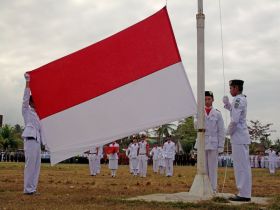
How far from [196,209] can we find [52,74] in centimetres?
356

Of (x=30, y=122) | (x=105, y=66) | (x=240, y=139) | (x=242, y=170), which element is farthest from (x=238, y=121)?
(x=30, y=122)

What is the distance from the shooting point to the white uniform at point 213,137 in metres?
9.70

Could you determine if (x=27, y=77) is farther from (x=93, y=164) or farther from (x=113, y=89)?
(x=93, y=164)

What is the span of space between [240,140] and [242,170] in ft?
1.72

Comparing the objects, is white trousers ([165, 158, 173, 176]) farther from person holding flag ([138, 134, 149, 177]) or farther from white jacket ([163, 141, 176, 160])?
person holding flag ([138, 134, 149, 177])

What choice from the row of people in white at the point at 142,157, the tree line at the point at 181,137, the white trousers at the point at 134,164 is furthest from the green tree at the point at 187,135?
the white trousers at the point at 134,164

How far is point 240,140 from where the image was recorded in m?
8.58

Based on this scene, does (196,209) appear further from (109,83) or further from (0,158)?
(0,158)

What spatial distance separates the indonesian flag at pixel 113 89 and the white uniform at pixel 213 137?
153 cm

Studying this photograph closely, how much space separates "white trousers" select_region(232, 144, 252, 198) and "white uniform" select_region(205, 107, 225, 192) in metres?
1.07

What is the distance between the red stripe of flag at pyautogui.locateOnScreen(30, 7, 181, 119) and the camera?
856 cm

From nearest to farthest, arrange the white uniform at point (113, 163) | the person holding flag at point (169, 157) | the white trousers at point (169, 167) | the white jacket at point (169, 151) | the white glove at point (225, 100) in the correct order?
the white glove at point (225, 100) → the white uniform at point (113, 163) → the white trousers at point (169, 167) → the person holding flag at point (169, 157) → the white jacket at point (169, 151)

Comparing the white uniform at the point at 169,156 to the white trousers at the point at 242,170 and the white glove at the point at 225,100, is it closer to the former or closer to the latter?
the white glove at the point at 225,100

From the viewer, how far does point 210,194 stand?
8523mm
